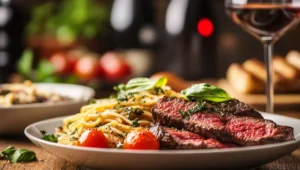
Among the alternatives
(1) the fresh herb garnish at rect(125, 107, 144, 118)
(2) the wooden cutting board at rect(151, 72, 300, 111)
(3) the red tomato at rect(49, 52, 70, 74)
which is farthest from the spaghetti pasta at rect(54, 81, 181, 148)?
(3) the red tomato at rect(49, 52, 70, 74)

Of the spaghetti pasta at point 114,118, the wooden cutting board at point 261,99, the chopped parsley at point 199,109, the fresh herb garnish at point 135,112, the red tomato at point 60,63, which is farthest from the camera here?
the red tomato at point 60,63

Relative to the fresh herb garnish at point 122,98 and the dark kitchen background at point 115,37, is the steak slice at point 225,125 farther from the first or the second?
the dark kitchen background at point 115,37

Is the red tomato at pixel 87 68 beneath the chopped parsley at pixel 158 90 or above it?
beneath

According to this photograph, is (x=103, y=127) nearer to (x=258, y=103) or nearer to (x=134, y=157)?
(x=134, y=157)

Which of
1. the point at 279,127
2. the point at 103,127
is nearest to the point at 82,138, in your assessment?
the point at 103,127

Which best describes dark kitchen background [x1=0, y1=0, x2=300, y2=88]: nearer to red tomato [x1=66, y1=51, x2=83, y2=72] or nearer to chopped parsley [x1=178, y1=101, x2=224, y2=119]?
red tomato [x1=66, y1=51, x2=83, y2=72]

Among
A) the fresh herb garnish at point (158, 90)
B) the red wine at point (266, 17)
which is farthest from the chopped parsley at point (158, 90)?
the red wine at point (266, 17)

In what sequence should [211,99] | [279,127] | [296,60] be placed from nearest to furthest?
[279,127]
[211,99]
[296,60]
